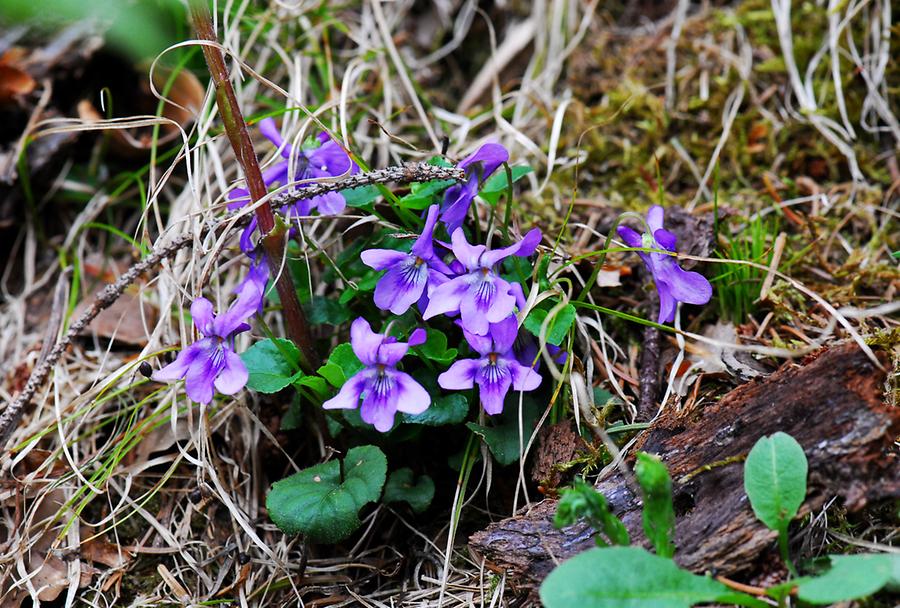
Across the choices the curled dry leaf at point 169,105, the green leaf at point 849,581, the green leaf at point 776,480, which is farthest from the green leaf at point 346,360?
the curled dry leaf at point 169,105

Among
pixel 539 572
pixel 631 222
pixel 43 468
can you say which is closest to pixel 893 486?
pixel 539 572

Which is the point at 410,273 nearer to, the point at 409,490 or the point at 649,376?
the point at 409,490

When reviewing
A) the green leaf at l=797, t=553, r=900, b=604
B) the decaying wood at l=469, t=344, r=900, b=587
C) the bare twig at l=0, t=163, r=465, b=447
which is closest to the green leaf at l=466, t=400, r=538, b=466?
the decaying wood at l=469, t=344, r=900, b=587

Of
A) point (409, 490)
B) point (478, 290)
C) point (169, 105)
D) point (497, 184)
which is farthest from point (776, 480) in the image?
point (169, 105)

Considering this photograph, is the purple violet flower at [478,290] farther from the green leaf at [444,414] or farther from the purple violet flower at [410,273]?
the green leaf at [444,414]

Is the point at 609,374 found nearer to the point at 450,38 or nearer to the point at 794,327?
the point at 794,327

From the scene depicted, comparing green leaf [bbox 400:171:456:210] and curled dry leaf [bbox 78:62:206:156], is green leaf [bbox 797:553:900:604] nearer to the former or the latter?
green leaf [bbox 400:171:456:210]

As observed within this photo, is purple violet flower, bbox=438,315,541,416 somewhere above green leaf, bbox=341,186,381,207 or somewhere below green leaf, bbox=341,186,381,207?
below
